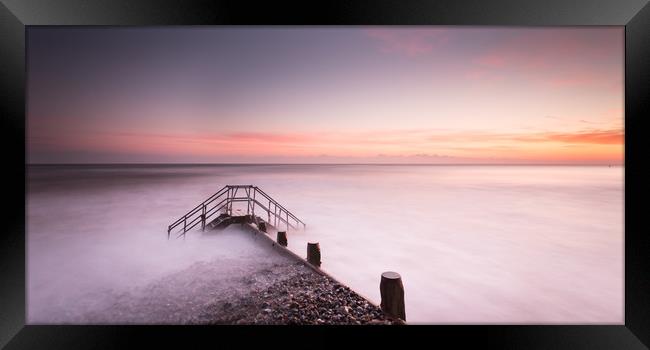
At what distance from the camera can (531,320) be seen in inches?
242

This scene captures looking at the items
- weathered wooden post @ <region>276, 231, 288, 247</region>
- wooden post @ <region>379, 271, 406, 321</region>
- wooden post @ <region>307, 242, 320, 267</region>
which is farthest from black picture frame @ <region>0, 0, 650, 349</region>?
weathered wooden post @ <region>276, 231, 288, 247</region>

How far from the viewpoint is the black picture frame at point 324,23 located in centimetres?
281

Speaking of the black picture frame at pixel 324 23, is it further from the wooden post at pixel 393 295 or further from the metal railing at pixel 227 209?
the metal railing at pixel 227 209

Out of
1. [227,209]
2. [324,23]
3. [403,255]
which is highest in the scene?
[324,23]

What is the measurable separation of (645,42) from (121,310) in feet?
24.3

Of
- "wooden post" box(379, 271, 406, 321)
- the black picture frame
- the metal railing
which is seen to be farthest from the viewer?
the metal railing

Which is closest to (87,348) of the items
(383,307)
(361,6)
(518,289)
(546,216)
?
(383,307)

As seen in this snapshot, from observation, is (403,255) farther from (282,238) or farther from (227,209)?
(227,209)

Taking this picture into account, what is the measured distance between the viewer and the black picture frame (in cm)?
281

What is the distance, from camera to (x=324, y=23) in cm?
287

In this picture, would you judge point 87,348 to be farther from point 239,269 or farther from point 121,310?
point 239,269

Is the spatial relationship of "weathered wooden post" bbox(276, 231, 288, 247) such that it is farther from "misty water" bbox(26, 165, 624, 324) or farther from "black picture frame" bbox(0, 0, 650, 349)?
"black picture frame" bbox(0, 0, 650, 349)

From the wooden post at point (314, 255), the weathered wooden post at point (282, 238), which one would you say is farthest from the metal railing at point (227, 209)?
the wooden post at point (314, 255)

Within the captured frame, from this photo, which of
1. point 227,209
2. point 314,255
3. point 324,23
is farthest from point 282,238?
point 324,23
